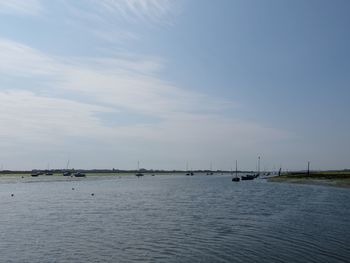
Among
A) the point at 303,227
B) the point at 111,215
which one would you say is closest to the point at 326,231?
the point at 303,227

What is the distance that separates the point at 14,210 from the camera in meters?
57.2

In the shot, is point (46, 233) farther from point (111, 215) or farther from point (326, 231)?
point (326, 231)

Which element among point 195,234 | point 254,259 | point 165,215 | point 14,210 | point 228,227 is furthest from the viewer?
point 14,210

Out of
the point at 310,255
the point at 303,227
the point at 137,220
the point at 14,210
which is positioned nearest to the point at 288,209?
the point at 303,227

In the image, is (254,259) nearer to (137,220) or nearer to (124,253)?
(124,253)

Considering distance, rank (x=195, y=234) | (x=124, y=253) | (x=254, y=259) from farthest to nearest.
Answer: (x=195, y=234) < (x=124, y=253) < (x=254, y=259)

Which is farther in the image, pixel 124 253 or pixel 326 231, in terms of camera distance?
pixel 326 231

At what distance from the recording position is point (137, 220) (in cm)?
4556

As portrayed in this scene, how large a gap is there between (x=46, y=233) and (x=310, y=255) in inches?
912

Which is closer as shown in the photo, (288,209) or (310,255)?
(310,255)

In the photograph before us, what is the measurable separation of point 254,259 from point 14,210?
42190mm

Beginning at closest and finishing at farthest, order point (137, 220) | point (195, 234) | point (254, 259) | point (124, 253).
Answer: point (254, 259) < point (124, 253) < point (195, 234) < point (137, 220)

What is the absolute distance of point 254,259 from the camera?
26172mm

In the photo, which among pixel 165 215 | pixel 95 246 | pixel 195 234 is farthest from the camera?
pixel 165 215
